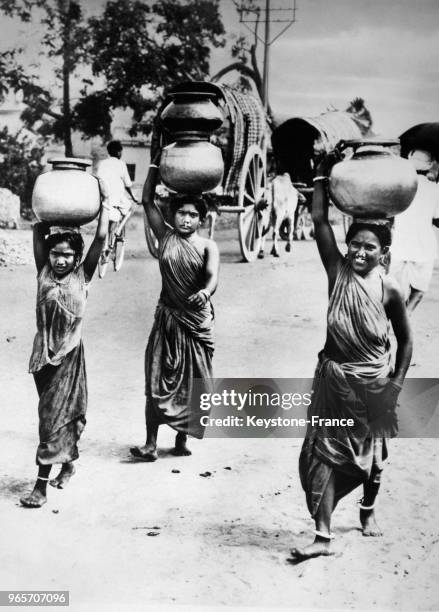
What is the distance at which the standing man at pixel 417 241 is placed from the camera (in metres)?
3.63

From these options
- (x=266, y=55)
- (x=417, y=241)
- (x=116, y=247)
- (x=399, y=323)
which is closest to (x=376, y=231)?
(x=399, y=323)

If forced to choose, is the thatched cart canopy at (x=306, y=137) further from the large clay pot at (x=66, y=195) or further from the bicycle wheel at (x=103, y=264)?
the large clay pot at (x=66, y=195)

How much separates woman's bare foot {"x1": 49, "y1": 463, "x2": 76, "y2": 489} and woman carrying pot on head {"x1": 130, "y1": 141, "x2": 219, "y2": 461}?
33 centimetres

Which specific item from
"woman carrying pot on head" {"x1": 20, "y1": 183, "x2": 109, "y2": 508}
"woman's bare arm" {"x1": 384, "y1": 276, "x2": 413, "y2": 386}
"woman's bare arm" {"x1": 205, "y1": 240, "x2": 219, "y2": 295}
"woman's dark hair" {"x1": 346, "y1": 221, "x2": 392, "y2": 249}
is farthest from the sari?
"woman's bare arm" {"x1": 384, "y1": 276, "x2": 413, "y2": 386}

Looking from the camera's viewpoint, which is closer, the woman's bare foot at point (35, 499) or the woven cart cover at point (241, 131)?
the woman's bare foot at point (35, 499)

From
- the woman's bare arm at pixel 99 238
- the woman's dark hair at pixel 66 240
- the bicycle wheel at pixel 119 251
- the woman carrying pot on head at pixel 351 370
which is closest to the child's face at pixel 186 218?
the woman's bare arm at pixel 99 238

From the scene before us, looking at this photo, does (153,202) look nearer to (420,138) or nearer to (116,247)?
(420,138)

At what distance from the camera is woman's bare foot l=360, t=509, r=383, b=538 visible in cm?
292

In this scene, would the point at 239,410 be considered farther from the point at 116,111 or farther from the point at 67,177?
the point at 116,111

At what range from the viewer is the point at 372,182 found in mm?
2648

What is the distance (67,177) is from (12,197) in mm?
1531

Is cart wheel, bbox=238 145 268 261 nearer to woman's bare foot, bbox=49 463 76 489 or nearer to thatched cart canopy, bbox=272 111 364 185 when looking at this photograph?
thatched cart canopy, bbox=272 111 364 185

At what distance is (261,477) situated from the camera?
330cm

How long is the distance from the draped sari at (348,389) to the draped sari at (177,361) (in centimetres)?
80
